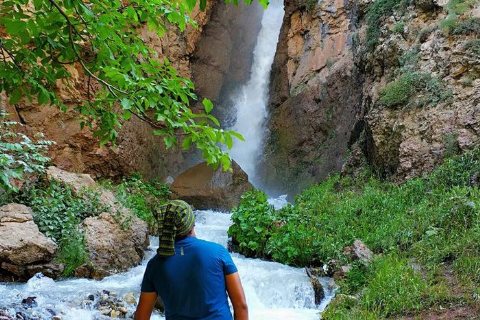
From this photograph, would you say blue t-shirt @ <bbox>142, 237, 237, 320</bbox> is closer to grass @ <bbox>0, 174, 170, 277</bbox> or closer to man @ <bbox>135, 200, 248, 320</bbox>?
man @ <bbox>135, 200, 248, 320</bbox>

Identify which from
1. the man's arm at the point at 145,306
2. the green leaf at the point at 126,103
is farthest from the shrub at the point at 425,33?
the man's arm at the point at 145,306

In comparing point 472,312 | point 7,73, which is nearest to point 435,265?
point 472,312

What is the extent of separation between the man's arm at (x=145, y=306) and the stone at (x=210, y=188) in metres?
10.9

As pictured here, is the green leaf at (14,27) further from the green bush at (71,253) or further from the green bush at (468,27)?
the green bush at (468,27)

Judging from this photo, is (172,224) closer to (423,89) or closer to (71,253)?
(71,253)

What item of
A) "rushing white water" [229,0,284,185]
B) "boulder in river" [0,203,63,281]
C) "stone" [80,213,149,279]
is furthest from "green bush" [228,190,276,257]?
"rushing white water" [229,0,284,185]

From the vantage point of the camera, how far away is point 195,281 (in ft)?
7.02

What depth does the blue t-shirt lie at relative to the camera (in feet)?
6.99

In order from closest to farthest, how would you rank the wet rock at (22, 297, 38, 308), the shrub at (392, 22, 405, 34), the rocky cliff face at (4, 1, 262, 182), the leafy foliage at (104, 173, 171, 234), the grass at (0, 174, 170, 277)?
the wet rock at (22, 297, 38, 308)
the grass at (0, 174, 170, 277)
the leafy foliage at (104, 173, 171, 234)
the rocky cliff face at (4, 1, 262, 182)
the shrub at (392, 22, 405, 34)

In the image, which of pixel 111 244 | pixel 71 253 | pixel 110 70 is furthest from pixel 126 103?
pixel 111 244

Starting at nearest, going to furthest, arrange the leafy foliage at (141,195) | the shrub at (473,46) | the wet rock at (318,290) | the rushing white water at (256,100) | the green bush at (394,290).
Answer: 1. the green bush at (394,290)
2. the wet rock at (318,290)
3. the shrub at (473,46)
4. the leafy foliage at (141,195)
5. the rushing white water at (256,100)

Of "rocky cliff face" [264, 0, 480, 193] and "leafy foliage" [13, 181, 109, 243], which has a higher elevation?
"rocky cliff face" [264, 0, 480, 193]

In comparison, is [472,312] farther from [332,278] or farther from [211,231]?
[211,231]

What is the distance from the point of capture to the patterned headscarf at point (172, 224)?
7.30ft
